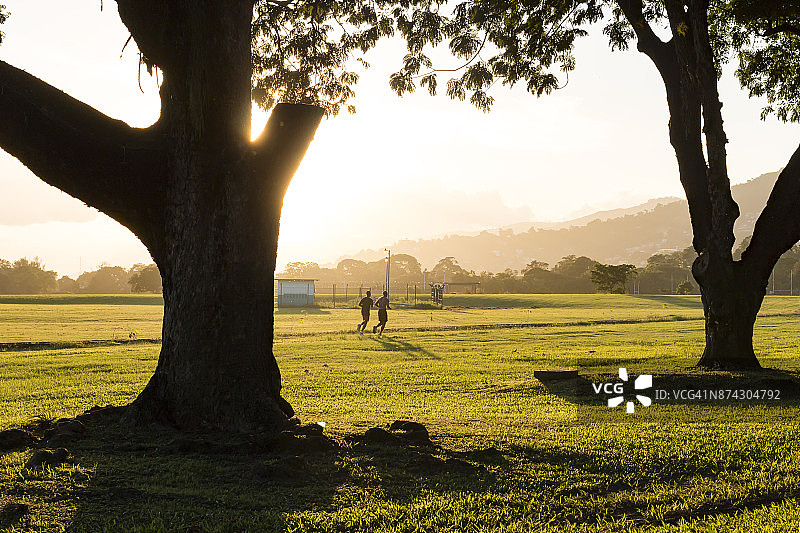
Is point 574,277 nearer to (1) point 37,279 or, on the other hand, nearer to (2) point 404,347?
(1) point 37,279

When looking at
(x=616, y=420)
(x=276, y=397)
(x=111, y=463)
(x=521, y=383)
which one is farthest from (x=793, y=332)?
(x=111, y=463)

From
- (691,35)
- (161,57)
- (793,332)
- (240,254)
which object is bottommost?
(793,332)

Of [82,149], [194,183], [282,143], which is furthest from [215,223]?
[82,149]

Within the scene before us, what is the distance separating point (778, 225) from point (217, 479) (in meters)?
12.2

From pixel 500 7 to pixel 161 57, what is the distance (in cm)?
896

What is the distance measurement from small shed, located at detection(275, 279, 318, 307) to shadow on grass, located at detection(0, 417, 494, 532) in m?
62.9

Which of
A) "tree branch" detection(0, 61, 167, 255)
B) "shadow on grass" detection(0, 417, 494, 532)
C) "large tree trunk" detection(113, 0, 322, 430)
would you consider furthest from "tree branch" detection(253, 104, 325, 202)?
"shadow on grass" detection(0, 417, 494, 532)

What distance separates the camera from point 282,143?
7.42m

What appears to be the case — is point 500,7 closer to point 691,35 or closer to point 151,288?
point 691,35

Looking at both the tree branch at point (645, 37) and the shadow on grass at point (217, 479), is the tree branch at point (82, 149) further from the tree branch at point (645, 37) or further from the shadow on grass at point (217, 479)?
the tree branch at point (645, 37)

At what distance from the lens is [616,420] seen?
348 inches

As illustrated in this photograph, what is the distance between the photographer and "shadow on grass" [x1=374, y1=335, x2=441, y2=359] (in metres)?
21.0

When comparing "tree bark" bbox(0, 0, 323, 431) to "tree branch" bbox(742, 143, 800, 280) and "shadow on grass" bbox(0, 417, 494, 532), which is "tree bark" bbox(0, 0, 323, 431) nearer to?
"shadow on grass" bbox(0, 417, 494, 532)

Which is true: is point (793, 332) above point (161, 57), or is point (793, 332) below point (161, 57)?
below
